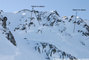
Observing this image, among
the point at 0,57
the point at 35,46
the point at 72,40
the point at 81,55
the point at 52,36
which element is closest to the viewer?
the point at 0,57

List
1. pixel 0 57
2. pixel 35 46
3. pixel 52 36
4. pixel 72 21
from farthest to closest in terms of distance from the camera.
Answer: pixel 72 21 < pixel 52 36 < pixel 35 46 < pixel 0 57

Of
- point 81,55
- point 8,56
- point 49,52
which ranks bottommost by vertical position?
point 81,55

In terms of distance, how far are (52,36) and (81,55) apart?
1216 centimetres

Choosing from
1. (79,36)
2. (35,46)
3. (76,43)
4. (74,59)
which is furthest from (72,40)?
(35,46)

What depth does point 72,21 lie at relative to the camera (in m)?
81.1

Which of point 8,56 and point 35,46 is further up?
point 8,56

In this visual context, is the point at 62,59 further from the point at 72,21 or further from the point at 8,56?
the point at 72,21

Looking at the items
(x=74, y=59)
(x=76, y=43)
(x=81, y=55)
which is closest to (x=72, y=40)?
(x=76, y=43)

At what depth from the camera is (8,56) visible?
56.2 feet

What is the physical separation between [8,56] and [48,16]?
6726 cm

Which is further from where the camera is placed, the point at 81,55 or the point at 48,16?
the point at 48,16

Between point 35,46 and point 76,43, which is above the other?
point 35,46

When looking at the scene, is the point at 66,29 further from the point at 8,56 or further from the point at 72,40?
the point at 8,56

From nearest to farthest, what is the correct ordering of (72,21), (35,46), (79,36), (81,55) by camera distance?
1. (35,46)
2. (81,55)
3. (79,36)
4. (72,21)
